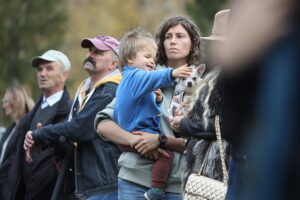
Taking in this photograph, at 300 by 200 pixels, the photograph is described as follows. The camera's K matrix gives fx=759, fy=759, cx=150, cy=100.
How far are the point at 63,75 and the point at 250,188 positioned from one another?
6299mm

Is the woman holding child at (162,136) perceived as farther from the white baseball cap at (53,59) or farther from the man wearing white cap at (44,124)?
the white baseball cap at (53,59)

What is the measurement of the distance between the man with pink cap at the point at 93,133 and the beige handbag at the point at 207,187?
223cm

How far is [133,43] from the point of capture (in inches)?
208

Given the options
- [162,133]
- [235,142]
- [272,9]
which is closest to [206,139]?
[162,133]

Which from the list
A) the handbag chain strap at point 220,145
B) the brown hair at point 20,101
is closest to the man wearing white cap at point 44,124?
the brown hair at point 20,101

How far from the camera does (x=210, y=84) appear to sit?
3990 mm

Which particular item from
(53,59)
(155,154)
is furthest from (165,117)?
(53,59)

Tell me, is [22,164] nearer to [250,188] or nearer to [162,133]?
[162,133]

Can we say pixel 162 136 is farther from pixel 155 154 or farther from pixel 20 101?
pixel 20 101

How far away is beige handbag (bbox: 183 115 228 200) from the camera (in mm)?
3854

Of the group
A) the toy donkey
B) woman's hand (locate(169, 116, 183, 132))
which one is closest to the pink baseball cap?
the toy donkey

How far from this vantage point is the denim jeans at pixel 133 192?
5.03 m

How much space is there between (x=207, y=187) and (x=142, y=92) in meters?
1.15

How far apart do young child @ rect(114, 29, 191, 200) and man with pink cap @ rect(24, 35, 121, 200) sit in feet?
3.01
